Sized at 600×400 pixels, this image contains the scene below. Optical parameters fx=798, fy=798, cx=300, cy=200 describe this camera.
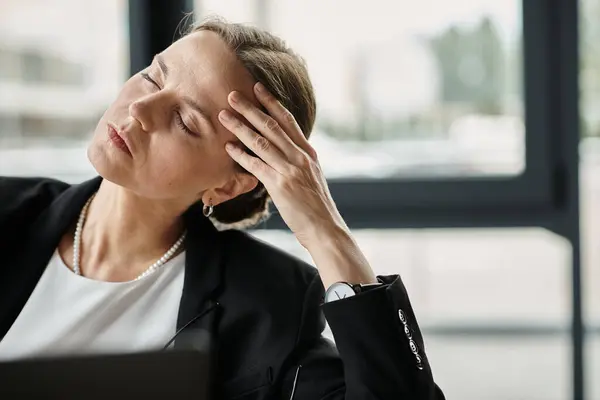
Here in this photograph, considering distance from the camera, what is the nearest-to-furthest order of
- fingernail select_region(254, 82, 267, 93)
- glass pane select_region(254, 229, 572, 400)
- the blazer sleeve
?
the blazer sleeve
fingernail select_region(254, 82, 267, 93)
glass pane select_region(254, 229, 572, 400)

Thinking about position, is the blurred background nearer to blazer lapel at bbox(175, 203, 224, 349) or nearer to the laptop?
blazer lapel at bbox(175, 203, 224, 349)

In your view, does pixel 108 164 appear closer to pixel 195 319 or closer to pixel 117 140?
pixel 117 140

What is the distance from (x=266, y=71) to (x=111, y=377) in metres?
0.93

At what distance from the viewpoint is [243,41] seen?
1463 millimetres

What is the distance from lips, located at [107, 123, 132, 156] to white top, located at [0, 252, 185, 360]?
0.27 m

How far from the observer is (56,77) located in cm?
275

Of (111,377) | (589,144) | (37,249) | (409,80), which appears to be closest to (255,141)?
(37,249)

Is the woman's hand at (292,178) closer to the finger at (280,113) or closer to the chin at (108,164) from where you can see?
the finger at (280,113)

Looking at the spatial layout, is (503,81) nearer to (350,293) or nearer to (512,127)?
(512,127)

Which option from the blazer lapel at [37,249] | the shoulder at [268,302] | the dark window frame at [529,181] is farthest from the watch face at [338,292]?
the dark window frame at [529,181]

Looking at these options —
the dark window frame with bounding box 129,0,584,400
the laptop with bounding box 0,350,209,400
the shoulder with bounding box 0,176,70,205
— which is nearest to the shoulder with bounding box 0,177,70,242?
the shoulder with bounding box 0,176,70,205

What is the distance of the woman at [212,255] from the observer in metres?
1.35

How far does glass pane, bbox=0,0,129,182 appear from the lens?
8.87 ft

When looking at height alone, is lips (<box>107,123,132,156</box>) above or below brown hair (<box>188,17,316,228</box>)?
below
